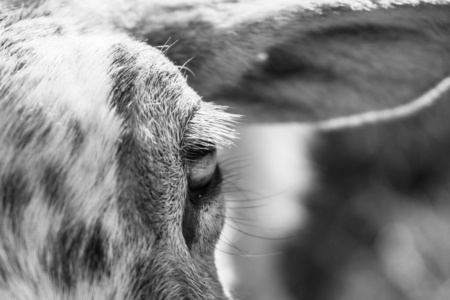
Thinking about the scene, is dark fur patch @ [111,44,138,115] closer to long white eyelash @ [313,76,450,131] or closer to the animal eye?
the animal eye

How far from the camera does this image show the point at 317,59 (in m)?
2.28

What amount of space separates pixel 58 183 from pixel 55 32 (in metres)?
0.40

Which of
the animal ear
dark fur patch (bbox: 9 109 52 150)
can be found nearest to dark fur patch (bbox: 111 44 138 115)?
dark fur patch (bbox: 9 109 52 150)

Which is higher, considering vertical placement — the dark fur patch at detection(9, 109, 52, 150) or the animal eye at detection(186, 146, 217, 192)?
the dark fur patch at detection(9, 109, 52, 150)

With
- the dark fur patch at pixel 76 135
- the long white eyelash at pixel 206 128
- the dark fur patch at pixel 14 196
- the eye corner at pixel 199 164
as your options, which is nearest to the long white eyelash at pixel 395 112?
the long white eyelash at pixel 206 128

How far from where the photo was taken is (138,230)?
1.61m

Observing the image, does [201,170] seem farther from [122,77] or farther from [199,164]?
[122,77]

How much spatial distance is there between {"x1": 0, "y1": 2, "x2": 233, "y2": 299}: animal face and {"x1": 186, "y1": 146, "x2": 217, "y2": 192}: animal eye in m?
0.01

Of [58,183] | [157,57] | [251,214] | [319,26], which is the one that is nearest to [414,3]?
[319,26]

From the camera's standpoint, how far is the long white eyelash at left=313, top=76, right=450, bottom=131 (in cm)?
224

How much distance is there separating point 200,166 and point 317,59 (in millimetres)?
609

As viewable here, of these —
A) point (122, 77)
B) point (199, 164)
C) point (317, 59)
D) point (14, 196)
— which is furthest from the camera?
point (317, 59)

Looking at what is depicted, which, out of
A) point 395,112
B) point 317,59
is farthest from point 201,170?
point 395,112

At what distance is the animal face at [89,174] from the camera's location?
156 centimetres
